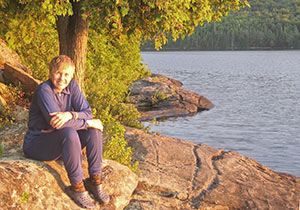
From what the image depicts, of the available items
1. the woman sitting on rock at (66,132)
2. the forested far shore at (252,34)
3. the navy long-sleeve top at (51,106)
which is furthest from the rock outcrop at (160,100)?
the forested far shore at (252,34)

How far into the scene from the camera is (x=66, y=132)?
19.4 ft

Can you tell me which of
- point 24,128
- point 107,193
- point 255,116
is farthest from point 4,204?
point 255,116

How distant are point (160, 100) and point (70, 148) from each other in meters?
19.6

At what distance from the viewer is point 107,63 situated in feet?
76.6

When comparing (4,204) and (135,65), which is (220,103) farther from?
(4,204)

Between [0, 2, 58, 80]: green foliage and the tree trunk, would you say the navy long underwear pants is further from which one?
the tree trunk

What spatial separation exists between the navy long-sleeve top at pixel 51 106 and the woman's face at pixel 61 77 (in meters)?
0.13

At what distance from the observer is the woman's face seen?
619 centimetres

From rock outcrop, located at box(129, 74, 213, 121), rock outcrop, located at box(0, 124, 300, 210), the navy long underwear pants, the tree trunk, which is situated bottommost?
rock outcrop, located at box(129, 74, 213, 121)

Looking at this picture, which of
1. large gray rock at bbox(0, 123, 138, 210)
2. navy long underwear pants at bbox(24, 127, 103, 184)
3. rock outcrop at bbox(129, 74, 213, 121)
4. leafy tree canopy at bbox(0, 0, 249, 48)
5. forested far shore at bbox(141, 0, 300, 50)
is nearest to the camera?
large gray rock at bbox(0, 123, 138, 210)

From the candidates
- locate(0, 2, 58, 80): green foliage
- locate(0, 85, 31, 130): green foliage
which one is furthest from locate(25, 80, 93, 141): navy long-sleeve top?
locate(0, 85, 31, 130): green foliage

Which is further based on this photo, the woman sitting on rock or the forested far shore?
the forested far shore

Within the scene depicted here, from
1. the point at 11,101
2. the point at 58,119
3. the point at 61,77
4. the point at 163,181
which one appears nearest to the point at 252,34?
the point at 11,101

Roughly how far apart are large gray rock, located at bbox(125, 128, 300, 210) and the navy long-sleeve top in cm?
192
